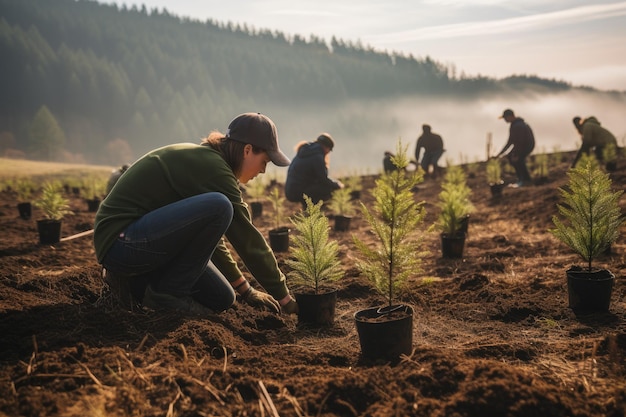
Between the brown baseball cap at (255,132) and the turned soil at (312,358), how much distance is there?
128 centimetres

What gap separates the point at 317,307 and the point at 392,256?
830 millimetres

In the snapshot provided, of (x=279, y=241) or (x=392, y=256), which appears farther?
(x=279, y=241)

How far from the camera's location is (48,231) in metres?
8.07

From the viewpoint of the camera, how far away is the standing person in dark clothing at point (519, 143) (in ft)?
42.9

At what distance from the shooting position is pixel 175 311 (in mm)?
3510

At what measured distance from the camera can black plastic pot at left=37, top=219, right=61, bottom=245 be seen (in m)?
8.04

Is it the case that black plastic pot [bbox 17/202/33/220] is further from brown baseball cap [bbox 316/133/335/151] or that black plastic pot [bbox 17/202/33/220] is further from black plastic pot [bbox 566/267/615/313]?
black plastic pot [bbox 566/267/615/313]

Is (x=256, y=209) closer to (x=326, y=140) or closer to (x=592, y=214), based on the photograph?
(x=326, y=140)

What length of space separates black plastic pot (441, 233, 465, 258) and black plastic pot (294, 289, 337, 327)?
335cm

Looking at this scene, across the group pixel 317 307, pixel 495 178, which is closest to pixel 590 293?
pixel 317 307

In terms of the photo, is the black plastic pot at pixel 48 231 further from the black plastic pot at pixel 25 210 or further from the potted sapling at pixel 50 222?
the black plastic pot at pixel 25 210

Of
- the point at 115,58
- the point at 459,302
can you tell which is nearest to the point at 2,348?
the point at 459,302

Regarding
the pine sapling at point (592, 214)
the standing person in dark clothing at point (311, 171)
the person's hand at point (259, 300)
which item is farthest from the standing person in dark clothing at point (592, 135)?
the person's hand at point (259, 300)

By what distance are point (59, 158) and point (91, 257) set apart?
7936cm
